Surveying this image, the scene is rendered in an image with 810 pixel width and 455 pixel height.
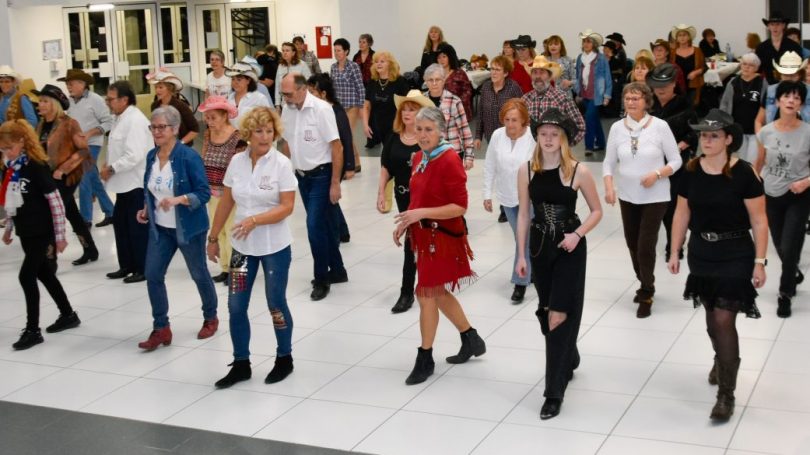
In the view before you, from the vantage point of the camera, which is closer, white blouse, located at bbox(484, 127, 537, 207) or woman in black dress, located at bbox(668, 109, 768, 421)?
woman in black dress, located at bbox(668, 109, 768, 421)

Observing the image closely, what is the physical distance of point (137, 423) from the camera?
5.86 meters

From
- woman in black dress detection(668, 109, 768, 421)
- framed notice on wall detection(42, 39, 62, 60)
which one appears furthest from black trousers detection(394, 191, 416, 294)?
framed notice on wall detection(42, 39, 62, 60)

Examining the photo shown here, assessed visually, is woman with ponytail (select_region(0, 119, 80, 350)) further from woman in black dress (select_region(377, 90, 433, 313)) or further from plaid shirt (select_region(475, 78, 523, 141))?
plaid shirt (select_region(475, 78, 523, 141))

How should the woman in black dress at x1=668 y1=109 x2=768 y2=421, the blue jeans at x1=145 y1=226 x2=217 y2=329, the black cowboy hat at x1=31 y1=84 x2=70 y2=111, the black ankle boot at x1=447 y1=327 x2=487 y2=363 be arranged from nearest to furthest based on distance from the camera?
the woman in black dress at x1=668 y1=109 x2=768 y2=421 → the black ankle boot at x1=447 y1=327 x2=487 y2=363 → the blue jeans at x1=145 y1=226 x2=217 y2=329 → the black cowboy hat at x1=31 y1=84 x2=70 y2=111

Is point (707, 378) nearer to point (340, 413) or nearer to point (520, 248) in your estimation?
point (520, 248)

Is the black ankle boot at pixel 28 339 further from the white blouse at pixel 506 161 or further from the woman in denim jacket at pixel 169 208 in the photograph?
the white blouse at pixel 506 161

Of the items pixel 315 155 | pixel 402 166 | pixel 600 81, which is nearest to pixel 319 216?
pixel 315 155

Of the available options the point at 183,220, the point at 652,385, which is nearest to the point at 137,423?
the point at 183,220

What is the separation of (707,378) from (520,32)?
18.3 metres

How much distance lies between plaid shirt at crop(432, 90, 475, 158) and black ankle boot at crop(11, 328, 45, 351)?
3.41m

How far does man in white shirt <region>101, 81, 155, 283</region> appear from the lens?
28.5 feet

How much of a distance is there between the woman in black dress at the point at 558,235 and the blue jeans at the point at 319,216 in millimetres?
2759

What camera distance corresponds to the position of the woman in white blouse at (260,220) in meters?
6.19

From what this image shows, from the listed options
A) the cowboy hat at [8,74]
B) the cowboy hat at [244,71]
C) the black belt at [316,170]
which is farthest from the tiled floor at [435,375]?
the cowboy hat at [8,74]
